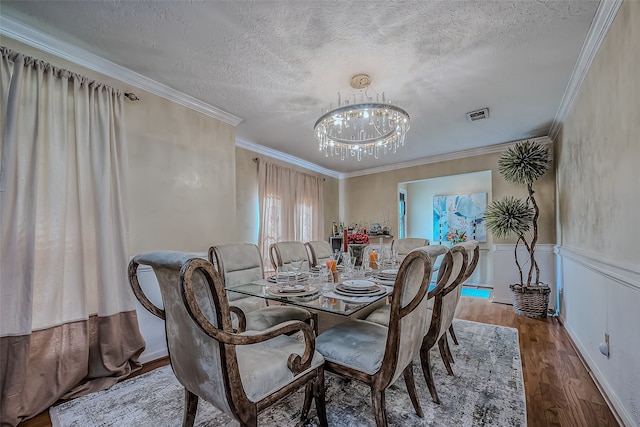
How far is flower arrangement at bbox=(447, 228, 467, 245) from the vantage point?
5.83 m

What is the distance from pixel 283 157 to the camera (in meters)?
4.83

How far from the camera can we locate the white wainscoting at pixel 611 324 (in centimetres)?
148

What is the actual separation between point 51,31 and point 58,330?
2.04m

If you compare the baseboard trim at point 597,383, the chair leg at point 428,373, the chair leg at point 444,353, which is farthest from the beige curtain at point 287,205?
the baseboard trim at point 597,383

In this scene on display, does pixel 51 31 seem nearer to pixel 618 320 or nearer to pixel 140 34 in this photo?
pixel 140 34

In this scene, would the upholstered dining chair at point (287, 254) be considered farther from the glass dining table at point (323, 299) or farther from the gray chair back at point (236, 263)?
the glass dining table at point (323, 299)

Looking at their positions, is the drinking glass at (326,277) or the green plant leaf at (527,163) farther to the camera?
the green plant leaf at (527,163)

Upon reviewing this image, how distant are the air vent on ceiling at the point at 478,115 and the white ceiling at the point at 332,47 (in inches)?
3.2

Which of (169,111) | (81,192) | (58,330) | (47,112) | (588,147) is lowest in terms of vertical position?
(58,330)

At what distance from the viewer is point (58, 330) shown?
1881mm

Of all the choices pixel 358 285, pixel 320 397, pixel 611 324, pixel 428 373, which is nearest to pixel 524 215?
pixel 611 324

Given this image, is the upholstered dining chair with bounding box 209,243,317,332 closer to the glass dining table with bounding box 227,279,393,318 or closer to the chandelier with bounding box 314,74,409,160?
the glass dining table with bounding box 227,279,393,318

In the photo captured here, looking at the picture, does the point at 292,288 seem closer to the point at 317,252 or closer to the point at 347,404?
the point at 347,404

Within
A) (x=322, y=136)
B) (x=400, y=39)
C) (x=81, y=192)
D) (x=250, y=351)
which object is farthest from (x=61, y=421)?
(x=400, y=39)
